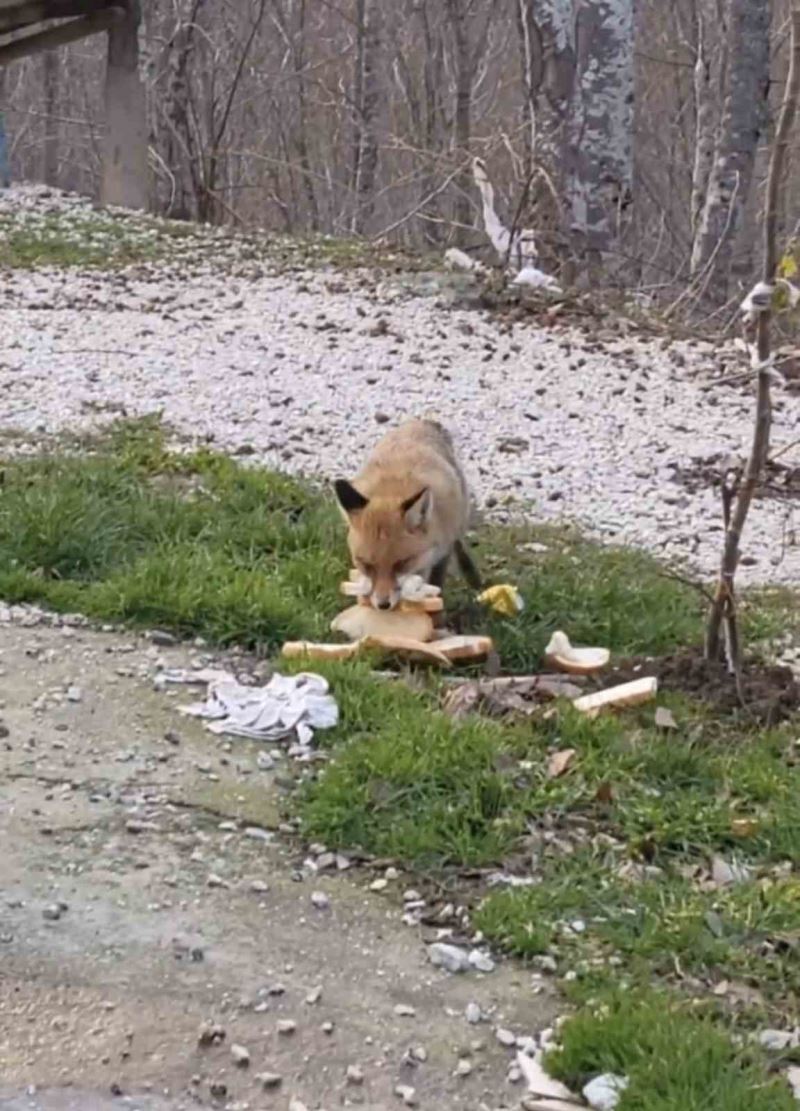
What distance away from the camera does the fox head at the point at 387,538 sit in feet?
17.5

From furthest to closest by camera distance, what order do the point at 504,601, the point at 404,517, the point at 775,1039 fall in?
the point at 504,601 < the point at 404,517 < the point at 775,1039

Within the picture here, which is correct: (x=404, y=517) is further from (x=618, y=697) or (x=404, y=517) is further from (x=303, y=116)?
(x=303, y=116)

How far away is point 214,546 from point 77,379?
277 cm

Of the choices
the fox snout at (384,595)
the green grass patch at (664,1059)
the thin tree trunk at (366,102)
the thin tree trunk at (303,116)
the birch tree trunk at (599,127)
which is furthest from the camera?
the thin tree trunk at (303,116)

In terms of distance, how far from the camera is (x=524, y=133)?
13789 millimetres

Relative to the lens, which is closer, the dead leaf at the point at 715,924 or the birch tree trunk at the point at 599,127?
the dead leaf at the point at 715,924

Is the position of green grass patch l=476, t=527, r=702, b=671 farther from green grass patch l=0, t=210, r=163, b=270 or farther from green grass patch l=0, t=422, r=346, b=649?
green grass patch l=0, t=210, r=163, b=270

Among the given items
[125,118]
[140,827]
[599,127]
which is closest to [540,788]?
[140,827]

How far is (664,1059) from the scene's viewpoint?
3180 mm

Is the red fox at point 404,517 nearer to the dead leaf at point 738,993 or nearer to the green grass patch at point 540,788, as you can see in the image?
the green grass patch at point 540,788

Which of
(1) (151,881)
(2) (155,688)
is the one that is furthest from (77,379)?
(1) (151,881)

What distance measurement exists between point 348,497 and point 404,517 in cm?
20

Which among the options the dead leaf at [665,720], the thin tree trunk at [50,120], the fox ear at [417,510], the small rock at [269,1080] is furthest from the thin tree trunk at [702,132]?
the small rock at [269,1080]

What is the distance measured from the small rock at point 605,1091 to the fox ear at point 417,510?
245 cm
